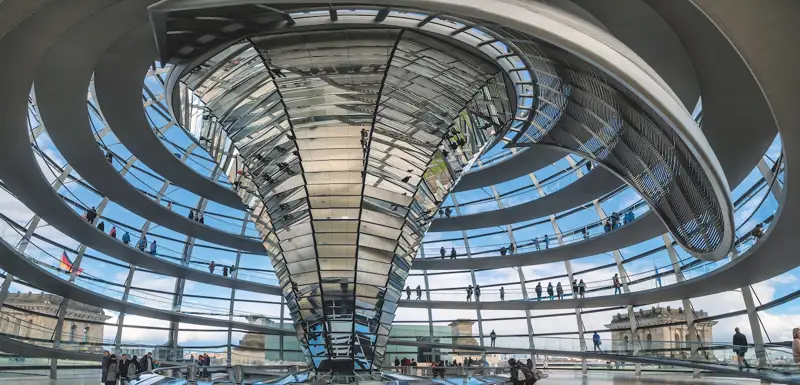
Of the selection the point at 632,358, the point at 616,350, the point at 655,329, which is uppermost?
the point at 655,329

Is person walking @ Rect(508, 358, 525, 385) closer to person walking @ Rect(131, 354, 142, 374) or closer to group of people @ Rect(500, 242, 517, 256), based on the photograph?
person walking @ Rect(131, 354, 142, 374)

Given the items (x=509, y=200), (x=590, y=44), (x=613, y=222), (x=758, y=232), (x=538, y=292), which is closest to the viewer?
(x=590, y=44)

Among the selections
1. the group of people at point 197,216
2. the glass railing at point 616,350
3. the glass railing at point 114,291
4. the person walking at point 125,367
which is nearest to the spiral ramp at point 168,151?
the glass railing at point 114,291

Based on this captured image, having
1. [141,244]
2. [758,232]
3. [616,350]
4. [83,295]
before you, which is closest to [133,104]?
[83,295]

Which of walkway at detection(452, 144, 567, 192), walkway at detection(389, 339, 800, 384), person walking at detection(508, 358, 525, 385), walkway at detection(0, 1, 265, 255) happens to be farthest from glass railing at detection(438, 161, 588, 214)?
walkway at detection(0, 1, 265, 255)

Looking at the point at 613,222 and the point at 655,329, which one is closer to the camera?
the point at 613,222

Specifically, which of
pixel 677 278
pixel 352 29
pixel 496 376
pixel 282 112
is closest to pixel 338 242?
pixel 282 112

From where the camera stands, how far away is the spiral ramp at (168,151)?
10500 millimetres

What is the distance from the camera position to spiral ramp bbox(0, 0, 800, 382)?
10.5 metres

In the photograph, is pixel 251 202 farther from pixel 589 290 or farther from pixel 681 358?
pixel 589 290

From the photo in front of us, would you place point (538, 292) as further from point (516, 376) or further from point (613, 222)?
point (516, 376)

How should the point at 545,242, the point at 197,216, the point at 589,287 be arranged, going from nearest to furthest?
the point at 589,287, the point at 545,242, the point at 197,216

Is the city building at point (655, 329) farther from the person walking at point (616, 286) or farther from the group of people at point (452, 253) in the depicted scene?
the group of people at point (452, 253)

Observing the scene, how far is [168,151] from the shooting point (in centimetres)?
2802
